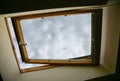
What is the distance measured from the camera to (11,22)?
1.69 metres

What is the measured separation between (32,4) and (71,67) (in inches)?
36.8

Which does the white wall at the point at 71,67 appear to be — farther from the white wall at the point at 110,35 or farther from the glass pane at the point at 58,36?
the glass pane at the point at 58,36

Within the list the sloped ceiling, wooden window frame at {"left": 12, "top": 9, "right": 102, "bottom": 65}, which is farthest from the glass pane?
the sloped ceiling

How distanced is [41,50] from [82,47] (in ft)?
1.80

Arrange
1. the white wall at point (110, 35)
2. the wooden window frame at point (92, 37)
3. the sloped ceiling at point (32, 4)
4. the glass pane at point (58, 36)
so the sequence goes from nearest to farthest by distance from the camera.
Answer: the sloped ceiling at point (32, 4) < the white wall at point (110, 35) < the wooden window frame at point (92, 37) < the glass pane at point (58, 36)

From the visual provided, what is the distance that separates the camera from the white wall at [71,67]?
4.98ft

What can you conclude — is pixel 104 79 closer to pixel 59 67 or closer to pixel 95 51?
pixel 95 51

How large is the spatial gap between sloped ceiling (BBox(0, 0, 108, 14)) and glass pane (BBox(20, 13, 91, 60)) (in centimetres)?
53

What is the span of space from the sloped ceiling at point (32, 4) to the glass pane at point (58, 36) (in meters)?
0.53

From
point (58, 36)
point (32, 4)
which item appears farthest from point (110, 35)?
point (32, 4)

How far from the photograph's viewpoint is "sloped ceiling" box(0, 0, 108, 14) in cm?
119

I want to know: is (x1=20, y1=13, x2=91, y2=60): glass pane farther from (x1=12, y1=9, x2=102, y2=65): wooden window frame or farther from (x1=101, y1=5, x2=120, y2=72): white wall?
(x1=101, y1=5, x2=120, y2=72): white wall

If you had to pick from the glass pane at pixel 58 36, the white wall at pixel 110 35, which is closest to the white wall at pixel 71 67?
the white wall at pixel 110 35

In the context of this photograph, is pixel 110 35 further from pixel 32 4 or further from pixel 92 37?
pixel 32 4
